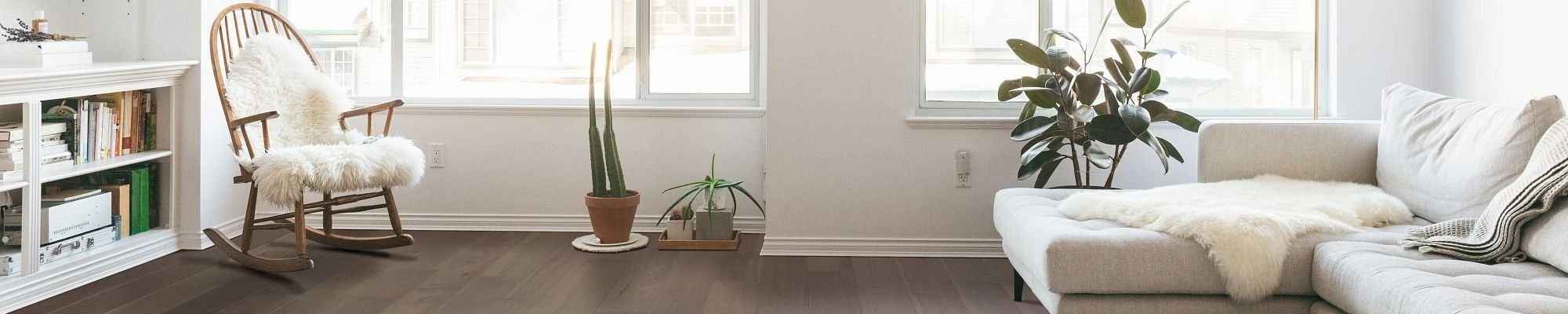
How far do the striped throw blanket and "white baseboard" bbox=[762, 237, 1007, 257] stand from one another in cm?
164

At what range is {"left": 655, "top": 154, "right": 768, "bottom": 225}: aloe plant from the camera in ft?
13.4

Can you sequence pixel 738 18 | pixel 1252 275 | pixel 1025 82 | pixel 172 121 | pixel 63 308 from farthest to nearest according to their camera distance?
pixel 738 18, pixel 172 121, pixel 1025 82, pixel 63 308, pixel 1252 275

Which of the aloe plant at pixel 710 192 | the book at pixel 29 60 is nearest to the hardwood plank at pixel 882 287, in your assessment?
the aloe plant at pixel 710 192

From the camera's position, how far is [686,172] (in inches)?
176

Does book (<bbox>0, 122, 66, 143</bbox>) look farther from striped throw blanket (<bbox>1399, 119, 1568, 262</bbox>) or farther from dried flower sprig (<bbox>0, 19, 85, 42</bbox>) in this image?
striped throw blanket (<bbox>1399, 119, 1568, 262</bbox>)

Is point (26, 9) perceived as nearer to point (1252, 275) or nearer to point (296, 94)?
point (296, 94)

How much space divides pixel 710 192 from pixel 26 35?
2.15 m

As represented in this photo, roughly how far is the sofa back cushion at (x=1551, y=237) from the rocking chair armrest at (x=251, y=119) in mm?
3276

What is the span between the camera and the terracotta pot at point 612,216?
397 centimetres

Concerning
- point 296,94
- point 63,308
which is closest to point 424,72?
point 296,94

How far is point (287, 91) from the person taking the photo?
386 centimetres

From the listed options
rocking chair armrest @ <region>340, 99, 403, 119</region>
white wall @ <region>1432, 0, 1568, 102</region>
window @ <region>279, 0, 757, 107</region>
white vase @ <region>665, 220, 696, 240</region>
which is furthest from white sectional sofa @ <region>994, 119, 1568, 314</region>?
rocking chair armrest @ <region>340, 99, 403, 119</region>

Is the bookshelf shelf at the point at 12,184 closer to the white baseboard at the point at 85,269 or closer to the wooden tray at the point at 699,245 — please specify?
the white baseboard at the point at 85,269

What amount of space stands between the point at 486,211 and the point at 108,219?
1.31 metres
